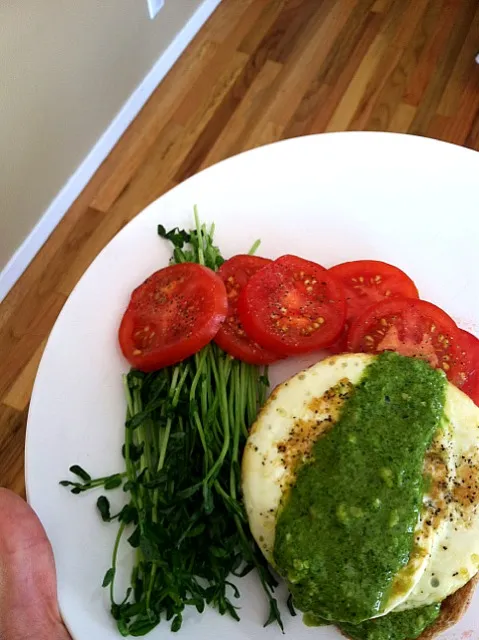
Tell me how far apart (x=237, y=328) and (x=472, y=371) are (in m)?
0.63

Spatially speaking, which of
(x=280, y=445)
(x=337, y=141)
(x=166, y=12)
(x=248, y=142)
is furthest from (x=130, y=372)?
(x=166, y=12)

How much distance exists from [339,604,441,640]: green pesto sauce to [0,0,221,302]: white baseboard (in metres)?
2.22

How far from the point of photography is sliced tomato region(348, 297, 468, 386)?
1.61m

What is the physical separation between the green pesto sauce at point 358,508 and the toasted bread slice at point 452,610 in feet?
0.69

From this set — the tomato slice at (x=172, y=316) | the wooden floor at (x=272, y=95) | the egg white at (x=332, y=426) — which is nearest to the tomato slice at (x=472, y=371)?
the egg white at (x=332, y=426)

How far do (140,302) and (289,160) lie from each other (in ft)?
2.15

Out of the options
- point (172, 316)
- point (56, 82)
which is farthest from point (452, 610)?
point (56, 82)

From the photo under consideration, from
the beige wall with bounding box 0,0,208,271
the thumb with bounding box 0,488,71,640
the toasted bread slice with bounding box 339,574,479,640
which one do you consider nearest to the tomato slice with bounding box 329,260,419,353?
the toasted bread slice with bounding box 339,574,479,640

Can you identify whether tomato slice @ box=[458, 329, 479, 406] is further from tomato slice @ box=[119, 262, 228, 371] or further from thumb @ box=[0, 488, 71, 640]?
thumb @ box=[0, 488, 71, 640]

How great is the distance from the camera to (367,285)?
174cm

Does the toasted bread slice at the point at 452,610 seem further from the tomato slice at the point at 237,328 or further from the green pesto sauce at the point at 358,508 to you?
the tomato slice at the point at 237,328

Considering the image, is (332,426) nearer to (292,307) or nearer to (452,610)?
(292,307)

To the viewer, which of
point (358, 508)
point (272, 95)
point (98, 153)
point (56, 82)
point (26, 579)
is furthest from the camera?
point (272, 95)

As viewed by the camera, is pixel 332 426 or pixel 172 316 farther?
pixel 172 316
